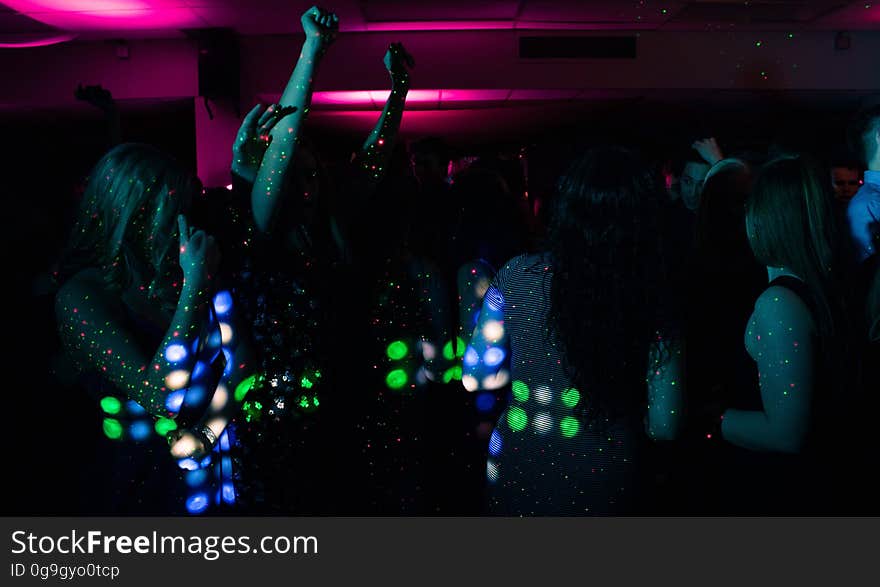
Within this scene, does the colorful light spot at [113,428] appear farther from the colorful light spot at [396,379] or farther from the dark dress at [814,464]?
the dark dress at [814,464]

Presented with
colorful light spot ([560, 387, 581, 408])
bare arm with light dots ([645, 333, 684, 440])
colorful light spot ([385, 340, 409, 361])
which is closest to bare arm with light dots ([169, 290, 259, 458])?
colorful light spot ([385, 340, 409, 361])

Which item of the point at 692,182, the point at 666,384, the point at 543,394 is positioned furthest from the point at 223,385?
the point at 692,182

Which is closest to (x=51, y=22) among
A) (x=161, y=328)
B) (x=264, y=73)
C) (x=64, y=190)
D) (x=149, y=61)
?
(x=149, y=61)

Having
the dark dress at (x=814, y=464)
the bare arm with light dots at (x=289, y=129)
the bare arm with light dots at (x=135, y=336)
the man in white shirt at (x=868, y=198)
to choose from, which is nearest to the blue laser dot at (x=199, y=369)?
the bare arm with light dots at (x=135, y=336)

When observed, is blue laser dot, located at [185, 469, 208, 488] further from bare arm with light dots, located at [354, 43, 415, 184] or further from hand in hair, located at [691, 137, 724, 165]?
hand in hair, located at [691, 137, 724, 165]

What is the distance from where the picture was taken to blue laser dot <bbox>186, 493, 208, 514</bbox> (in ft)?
4.40

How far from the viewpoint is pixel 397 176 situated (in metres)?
1.89

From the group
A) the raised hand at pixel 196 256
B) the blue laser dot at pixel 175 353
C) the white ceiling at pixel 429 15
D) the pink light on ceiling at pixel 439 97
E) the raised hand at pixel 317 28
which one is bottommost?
the blue laser dot at pixel 175 353

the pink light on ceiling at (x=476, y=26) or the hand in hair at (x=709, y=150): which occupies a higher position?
the pink light on ceiling at (x=476, y=26)

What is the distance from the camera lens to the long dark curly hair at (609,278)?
1.19 metres

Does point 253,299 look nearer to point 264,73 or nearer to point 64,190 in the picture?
point 264,73

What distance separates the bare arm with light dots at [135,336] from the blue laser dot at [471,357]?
534 mm

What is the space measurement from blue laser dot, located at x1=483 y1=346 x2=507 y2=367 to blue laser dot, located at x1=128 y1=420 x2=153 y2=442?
0.70 meters

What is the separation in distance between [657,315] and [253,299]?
867 millimetres
